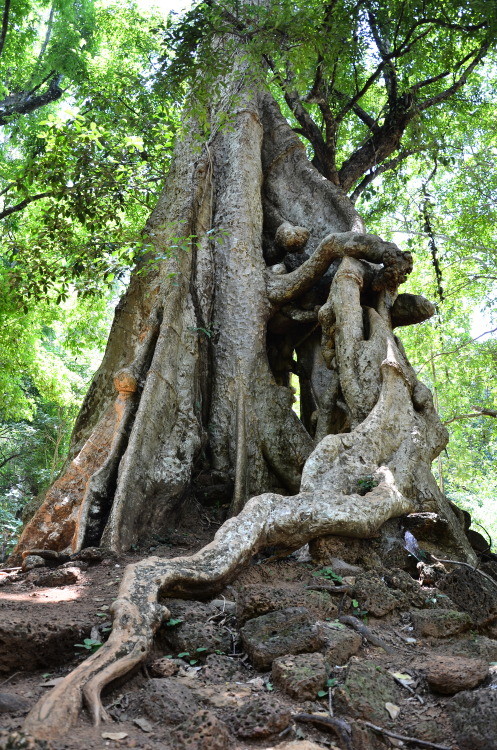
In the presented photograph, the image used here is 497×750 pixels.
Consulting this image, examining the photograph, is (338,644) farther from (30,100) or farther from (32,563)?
(30,100)

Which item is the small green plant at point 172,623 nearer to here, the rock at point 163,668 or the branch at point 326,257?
the rock at point 163,668

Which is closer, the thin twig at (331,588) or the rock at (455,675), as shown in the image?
the rock at (455,675)

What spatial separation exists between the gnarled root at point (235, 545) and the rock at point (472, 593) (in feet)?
2.01

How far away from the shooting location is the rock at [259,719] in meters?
2.18

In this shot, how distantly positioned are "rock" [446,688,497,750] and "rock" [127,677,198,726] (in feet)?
3.25

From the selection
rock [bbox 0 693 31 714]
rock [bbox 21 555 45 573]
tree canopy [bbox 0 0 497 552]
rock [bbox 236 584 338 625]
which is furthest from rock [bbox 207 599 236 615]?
tree canopy [bbox 0 0 497 552]

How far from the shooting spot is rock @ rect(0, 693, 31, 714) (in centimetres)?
220

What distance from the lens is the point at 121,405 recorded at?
17.9 feet

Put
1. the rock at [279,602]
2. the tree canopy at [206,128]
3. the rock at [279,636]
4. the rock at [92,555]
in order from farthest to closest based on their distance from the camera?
the tree canopy at [206,128] → the rock at [92,555] → the rock at [279,602] → the rock at [279,636]

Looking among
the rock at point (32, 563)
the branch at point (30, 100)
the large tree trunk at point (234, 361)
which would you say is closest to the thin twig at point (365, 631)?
the large tree trunk at point (234, 361)

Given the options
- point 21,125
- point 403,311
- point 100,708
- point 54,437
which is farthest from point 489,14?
point 54,437

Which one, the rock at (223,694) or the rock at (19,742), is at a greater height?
the rock at (19,742)

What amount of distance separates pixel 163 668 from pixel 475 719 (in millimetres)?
1288

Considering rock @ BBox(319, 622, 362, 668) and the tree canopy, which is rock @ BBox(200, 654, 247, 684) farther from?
the tree canopy
